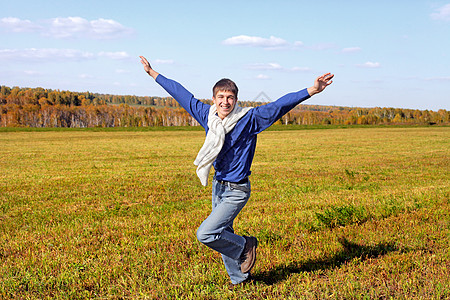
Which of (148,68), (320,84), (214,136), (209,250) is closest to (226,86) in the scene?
→ (214,136)

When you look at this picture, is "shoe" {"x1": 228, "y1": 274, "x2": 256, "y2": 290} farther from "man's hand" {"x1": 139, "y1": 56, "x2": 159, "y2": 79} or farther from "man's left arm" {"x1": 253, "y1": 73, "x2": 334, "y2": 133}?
"man's hand" {"x1": 139, "y1": 56, "x2": 159, "y2": 79}

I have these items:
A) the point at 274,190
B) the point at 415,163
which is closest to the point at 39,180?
the point at 274,190

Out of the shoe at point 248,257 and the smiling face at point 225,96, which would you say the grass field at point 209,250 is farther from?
the smiling face at point 225,96

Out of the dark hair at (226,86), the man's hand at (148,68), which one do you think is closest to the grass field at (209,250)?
the dark hair at (226,86)

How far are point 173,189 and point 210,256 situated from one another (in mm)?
6478

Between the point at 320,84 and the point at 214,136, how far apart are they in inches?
49.2

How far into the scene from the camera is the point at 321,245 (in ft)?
19.4

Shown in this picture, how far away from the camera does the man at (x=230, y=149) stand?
13.3 feet

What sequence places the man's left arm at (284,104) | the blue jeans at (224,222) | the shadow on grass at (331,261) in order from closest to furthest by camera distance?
the man's left arm at (284,104) → the blue jeans at (224,222) → the shadow on grass at (331,261)

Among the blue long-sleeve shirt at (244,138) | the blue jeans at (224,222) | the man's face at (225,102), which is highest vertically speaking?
the man's face at (225,102)

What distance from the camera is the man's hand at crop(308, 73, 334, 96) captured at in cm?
403

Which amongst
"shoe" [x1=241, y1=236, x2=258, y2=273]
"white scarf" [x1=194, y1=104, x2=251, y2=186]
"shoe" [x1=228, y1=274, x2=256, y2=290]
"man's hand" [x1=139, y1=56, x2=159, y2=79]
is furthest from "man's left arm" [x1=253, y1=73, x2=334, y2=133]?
"shoe" [x1=228, y1=274, x2=256, y2=290]

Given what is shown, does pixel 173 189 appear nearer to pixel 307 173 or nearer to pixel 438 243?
pixel 307 173

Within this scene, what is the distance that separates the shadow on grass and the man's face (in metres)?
2.15
